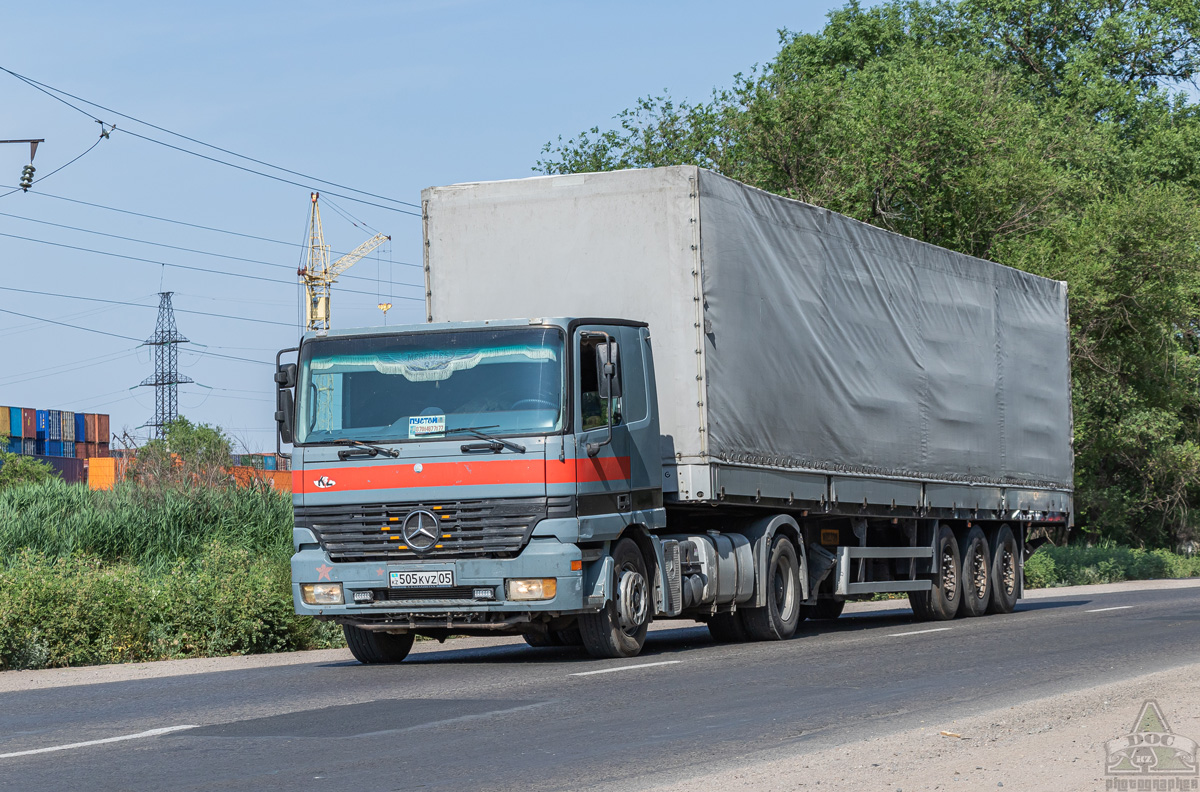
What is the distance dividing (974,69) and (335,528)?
117ft

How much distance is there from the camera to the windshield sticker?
12664 mm

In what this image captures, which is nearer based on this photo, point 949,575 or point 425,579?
point 425,579

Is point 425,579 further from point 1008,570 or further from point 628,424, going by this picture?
point 1008,570

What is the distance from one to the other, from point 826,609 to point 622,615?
8.31 metres

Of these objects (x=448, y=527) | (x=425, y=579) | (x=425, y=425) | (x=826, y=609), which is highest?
(x=425, y=425)

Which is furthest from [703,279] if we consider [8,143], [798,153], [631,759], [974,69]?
[974,69]

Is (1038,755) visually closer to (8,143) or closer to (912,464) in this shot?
(912,464)

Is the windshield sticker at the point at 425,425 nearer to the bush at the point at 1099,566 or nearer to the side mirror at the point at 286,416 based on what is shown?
the side mirror at the point at 286,416

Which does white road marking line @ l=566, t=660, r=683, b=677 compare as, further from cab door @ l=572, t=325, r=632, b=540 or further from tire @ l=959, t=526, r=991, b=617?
tire @ l=959, t=526, r=991, b=617

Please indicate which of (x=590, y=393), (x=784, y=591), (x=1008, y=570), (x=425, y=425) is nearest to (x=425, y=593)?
(x=425, y=425)

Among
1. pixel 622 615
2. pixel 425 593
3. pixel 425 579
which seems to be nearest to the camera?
pixel 425 579

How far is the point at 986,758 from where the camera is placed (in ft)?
24.7

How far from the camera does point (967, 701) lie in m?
10.0

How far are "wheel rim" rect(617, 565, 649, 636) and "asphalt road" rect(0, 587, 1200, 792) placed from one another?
335 mm
